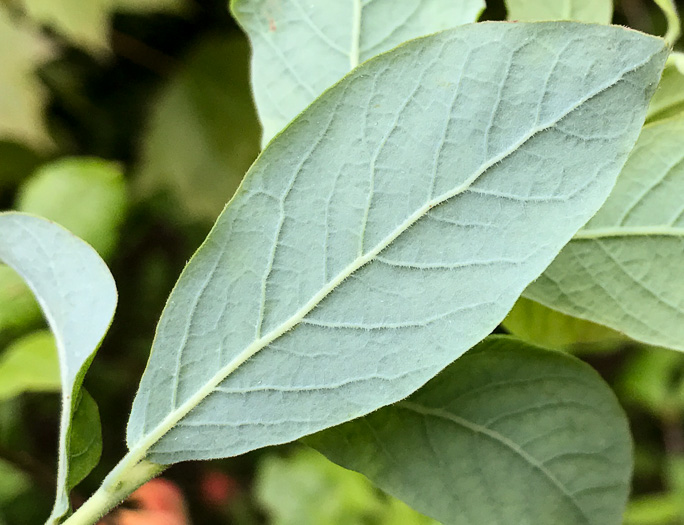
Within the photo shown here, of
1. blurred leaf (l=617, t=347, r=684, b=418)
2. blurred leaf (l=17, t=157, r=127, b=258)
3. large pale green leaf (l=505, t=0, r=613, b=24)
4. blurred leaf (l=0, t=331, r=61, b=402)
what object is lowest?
blurred leaf (l=617, t=347, r=684, b=418)

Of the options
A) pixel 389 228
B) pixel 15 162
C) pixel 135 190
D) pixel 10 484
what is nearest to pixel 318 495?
pixel 10 484

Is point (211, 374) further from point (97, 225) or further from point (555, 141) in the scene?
point (97, 225)

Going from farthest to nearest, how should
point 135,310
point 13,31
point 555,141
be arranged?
point 135,310 → point 13,31 → point 555,141

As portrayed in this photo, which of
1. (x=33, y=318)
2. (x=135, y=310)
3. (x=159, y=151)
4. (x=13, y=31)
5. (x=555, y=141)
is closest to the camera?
(x=555, y=141)


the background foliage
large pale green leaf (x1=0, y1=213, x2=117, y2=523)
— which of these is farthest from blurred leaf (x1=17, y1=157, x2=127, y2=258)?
large pale green leaf (x1=0, y1=213, x2=117, y2=523)

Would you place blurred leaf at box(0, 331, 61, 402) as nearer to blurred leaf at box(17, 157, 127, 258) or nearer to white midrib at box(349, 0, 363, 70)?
blurred leaf at box(17, 157, 127, 258)

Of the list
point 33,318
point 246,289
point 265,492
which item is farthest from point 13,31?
point 265,492

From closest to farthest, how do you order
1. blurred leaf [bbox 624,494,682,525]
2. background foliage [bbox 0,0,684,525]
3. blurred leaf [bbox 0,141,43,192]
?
background foliage [bbox 0,0,684,525]
blurred leaf [bbox 0,141,43,192]
blurred leaf [bbox 624,494,682,525]

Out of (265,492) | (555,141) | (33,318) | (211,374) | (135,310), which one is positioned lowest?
(265,492)
